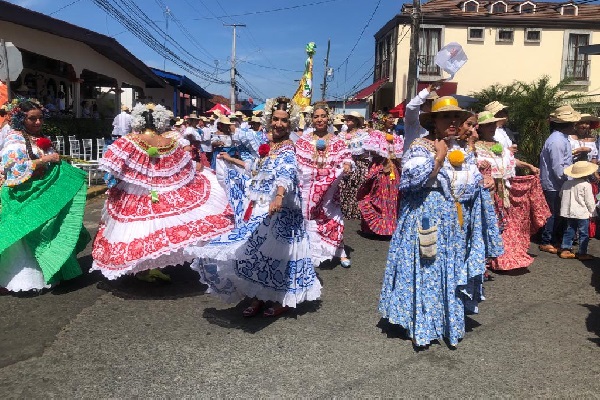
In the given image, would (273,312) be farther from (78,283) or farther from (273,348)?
(78,283)

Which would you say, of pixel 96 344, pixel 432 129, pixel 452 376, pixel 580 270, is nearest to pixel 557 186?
pixel 580 270

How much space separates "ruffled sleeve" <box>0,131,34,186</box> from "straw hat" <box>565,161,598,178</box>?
20.5 feet

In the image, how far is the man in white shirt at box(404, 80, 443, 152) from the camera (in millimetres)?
3809

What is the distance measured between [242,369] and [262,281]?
90cm

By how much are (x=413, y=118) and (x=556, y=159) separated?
3.84 meters

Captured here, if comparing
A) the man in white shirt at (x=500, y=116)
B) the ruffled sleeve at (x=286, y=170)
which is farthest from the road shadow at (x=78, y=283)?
the man in white shirt at (x=500, y=116)

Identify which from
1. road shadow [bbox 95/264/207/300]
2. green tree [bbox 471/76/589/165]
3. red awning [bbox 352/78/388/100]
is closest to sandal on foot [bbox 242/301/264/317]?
road shadow [bbox 95/264/207/300]

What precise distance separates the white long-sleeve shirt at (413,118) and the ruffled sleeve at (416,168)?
9.6 inches

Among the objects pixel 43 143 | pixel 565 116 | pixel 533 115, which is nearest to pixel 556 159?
pixel 565 116

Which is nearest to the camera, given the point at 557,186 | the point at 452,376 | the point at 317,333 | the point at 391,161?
the point at 452,376

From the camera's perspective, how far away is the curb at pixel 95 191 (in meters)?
10.8

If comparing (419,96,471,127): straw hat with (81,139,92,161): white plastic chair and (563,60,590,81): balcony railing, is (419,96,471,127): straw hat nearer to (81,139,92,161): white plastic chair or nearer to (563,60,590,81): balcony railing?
(81,139,92,161): white plastic chair

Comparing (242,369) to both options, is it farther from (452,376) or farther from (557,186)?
(557,186)

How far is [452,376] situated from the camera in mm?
3459
